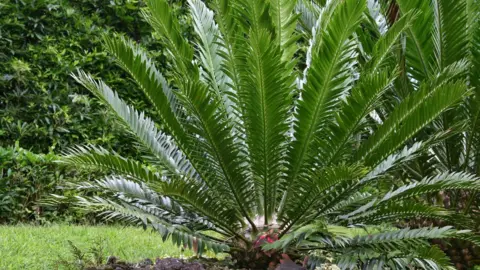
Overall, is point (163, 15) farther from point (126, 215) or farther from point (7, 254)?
point (7, 254)

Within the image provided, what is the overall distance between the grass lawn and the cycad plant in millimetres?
1036

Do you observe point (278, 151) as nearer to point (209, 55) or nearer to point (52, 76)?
point (209, 55)

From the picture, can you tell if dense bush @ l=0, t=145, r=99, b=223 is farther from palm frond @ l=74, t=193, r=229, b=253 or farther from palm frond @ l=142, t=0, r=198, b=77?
palm frond @ l=74, t=193, r=229, b=253

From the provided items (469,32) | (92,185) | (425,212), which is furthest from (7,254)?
(469,32)

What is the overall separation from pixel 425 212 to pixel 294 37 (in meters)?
1.26

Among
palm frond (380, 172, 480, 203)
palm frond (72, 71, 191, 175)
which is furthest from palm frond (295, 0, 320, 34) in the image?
palm frond (380, 172, 480, 203)

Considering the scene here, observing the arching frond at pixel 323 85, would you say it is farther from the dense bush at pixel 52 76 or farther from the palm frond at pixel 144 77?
the dense bush at pixel 52 76

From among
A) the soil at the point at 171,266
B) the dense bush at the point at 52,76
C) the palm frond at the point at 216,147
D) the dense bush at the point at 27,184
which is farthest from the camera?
the dense bush at the point at 52,76

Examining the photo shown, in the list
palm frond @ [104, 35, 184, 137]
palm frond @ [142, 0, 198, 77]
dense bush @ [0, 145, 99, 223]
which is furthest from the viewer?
dense bush @ [0, 145, 99, 223]

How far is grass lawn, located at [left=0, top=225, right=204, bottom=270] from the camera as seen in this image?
13.9 feet

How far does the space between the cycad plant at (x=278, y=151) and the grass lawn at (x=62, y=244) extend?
104 centimetres

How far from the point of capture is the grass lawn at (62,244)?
4.22m

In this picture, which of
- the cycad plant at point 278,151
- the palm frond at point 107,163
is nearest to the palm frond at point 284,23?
the cycad plant at point 278,151

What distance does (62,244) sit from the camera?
4.95m
